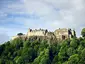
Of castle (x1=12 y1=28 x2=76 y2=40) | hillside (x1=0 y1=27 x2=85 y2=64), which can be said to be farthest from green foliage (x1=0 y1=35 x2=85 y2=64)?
castle (x1=12 y1=28 x2=76 y2=40)

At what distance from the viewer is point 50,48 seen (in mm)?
120875

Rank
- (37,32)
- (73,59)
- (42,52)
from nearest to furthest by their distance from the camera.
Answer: (73,59) < (42,52) < (37,32)

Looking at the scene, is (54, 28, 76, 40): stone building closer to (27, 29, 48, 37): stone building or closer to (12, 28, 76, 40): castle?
(12, 28, 76, 40): castle

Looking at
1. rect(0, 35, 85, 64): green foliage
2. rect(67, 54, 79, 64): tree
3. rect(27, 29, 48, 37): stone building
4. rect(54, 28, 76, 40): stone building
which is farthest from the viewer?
rect(27, 29, 48, 37): stone building

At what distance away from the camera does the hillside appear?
11376cm

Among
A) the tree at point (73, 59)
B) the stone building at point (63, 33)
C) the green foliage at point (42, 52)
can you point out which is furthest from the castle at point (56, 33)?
the tree at point (73, 59)


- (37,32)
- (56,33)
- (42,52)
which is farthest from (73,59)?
(37,32)

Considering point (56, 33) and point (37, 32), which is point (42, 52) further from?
point (37, 32)

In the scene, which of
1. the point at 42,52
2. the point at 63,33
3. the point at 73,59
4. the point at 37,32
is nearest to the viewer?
the point at 73,59

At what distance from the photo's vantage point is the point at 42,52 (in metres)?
120

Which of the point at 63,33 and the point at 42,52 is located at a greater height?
the point at 63,33

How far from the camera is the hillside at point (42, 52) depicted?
114 meters

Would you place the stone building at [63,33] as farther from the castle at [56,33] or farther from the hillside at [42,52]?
the hillside at [42,52]

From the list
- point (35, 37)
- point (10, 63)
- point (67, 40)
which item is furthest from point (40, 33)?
point (10, 63)
